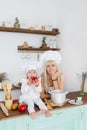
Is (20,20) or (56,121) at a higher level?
(20,20)

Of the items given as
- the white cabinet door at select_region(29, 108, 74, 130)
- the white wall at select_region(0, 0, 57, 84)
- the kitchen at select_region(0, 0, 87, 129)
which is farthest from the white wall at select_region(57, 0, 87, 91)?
the white cabinet door at select_region(29, 108, 74, 130)

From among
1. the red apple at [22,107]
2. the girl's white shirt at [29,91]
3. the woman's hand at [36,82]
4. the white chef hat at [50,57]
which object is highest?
the white chef hat at [50,57]

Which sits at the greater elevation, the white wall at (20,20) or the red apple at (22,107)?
the white wall at (20,20)

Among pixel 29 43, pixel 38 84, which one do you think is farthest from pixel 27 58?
pixel 38 84

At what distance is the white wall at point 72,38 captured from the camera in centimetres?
248

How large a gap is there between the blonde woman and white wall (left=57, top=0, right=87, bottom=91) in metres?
0.50

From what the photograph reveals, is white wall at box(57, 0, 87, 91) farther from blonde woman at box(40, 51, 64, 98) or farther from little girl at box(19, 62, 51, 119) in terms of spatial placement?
little girl at box(19, 62, 51, 119)

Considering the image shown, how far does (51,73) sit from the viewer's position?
214cm

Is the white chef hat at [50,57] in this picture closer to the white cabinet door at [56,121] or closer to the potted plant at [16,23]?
the white cabinet door at [56,121]

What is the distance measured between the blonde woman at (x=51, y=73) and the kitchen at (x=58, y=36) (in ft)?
1.64

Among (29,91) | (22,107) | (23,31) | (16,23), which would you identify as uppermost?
(16,23)

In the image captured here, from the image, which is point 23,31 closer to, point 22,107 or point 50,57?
point 50,57

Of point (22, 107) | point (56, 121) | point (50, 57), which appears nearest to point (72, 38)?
point (50, 57)

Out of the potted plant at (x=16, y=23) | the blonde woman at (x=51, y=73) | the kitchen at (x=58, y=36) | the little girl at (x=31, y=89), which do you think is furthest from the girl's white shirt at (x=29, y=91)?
the potted plant at (x=16, y=23)
